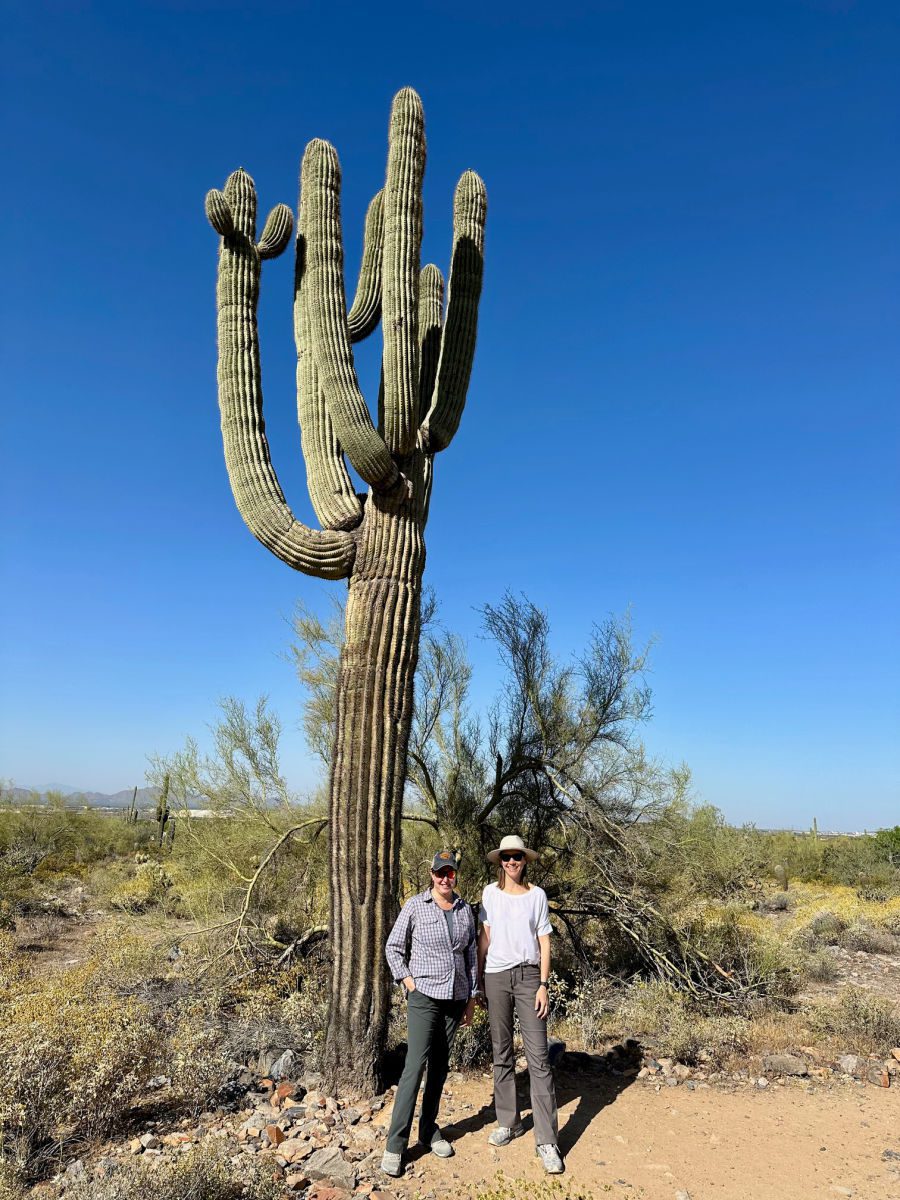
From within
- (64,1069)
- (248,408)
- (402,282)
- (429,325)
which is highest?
(429,325)

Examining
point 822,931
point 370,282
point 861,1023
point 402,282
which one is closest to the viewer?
point 402,282

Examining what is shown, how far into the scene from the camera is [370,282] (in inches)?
287

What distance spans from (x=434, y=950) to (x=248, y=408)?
4.41 m

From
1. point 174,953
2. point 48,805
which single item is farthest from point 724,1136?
point 48,805

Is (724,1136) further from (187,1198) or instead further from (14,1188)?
(14,1188)

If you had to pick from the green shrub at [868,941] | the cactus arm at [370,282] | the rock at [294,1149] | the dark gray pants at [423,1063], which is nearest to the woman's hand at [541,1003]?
the dark gray pants at [423,1063]

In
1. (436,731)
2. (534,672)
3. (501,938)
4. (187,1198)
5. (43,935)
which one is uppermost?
(534,672)

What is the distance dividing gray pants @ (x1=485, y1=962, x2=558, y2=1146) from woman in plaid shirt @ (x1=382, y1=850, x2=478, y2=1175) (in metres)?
0.16

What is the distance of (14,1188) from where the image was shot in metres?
3.53

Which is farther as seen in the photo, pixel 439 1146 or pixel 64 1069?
pixel 64 1069

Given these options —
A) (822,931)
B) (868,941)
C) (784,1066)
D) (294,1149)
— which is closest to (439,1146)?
(294,1149)

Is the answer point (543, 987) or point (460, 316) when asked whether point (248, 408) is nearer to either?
point (460, 316)

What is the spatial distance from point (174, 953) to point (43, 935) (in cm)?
393

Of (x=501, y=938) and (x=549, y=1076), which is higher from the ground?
(x=501, y=938)
